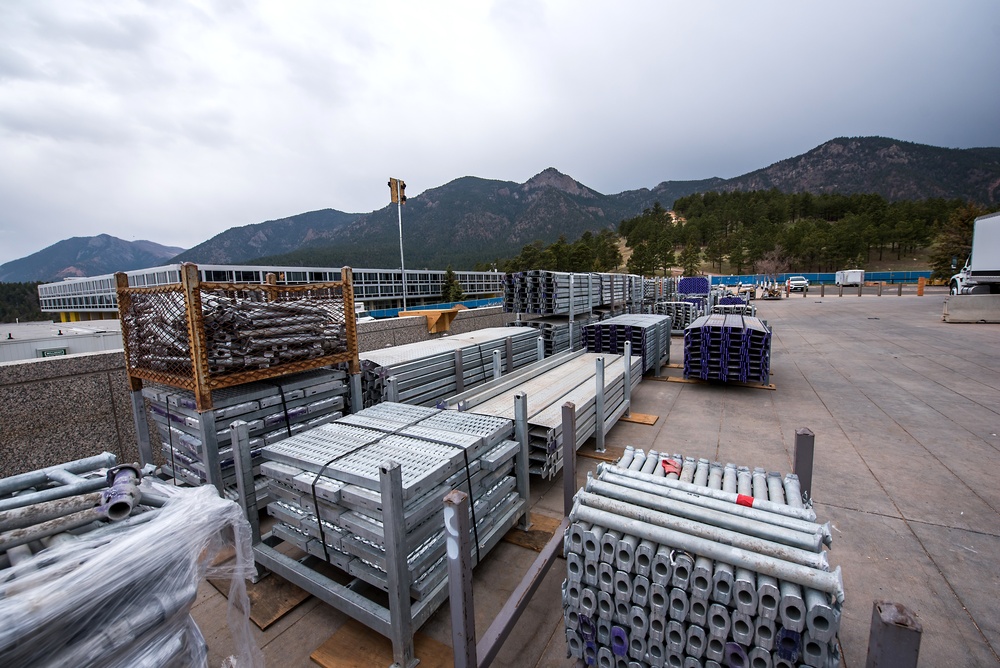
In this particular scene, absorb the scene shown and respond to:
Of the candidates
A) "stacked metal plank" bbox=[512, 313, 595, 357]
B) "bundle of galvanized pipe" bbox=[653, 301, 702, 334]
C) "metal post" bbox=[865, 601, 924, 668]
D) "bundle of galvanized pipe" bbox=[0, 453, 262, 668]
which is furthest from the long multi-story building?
"metal post" bbox=[865, 601, 924, 668]

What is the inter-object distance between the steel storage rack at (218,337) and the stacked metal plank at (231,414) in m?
0.11

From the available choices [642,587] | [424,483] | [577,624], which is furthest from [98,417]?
[642,587]

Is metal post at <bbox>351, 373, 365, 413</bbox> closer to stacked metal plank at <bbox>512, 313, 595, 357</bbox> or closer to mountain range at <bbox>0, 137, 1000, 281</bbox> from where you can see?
stacked metal plank at <bbox>512, 313, 595, 357</bbox>

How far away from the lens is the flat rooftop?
3275 millimetres

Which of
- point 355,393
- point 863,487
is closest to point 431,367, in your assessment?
point 355,393

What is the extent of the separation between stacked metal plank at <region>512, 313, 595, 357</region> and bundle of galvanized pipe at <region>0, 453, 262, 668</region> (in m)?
9.71

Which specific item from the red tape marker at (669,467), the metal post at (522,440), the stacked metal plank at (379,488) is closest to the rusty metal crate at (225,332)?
the stacked metal plank at (379,488)

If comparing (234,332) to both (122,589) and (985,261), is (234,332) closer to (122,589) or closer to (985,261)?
(122,589)

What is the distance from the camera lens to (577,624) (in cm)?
284

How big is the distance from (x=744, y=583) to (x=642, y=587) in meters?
0.59

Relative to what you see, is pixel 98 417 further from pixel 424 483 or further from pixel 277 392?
pixel 424 483

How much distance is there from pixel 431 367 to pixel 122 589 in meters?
5.21

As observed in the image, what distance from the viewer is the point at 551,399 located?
6363mm

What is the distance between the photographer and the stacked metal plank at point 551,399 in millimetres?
5293
